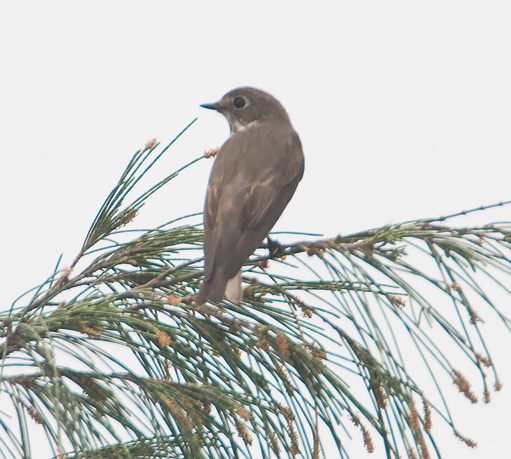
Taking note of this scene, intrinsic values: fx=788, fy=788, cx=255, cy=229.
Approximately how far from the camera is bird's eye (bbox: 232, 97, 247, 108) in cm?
512

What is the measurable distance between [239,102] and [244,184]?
1493mm

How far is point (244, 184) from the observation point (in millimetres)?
3764

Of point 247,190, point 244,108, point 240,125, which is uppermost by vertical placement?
point 244,108

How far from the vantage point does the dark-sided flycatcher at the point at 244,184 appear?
261 cm

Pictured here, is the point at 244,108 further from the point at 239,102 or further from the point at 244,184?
the point at 244,184

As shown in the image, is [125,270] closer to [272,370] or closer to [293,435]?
[272,370]

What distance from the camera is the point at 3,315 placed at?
218 centimetres

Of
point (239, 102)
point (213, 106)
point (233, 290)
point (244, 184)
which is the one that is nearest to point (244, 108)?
point (239, 102)

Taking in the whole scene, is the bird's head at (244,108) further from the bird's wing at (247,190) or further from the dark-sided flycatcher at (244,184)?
the bird's wing at (247,190)

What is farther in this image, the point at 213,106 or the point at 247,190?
the point at 213,106

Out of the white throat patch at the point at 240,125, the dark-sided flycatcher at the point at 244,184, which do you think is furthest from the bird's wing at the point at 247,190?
the white throat patch at the point at 240,125

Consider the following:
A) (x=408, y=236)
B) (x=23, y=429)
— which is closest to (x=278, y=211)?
(x=408, y=236)

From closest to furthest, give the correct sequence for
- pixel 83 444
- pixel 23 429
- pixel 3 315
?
pixel 83 444 < pixel 23 429 < pixel 3 315

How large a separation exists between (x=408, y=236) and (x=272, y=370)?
555mm
